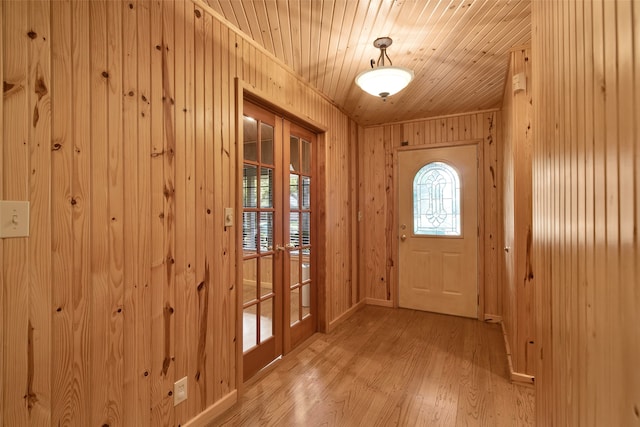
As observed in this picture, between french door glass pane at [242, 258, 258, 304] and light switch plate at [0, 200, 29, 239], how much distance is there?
1.37m

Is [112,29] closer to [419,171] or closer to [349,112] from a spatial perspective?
[349,112]

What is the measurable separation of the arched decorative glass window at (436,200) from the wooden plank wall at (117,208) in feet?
8.79

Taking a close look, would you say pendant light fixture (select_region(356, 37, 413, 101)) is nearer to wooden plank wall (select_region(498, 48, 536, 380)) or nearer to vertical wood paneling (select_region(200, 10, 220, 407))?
wooden plank wall (select_region(498, 48, 536, 380))

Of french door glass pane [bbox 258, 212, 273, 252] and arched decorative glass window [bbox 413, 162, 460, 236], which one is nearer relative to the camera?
french door glass pane [bbox 258, 212, 273, 252]

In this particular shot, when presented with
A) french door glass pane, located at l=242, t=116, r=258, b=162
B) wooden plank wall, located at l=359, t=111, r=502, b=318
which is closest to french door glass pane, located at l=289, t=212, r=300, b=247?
french door glass pane, located at l=242, t=116, r=258, b=162

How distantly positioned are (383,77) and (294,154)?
114 cm

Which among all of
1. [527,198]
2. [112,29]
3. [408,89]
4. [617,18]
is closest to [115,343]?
[112,29]

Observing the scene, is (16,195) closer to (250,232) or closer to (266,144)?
(250,232)

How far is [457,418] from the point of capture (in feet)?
6.43

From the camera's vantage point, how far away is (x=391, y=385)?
2.32m

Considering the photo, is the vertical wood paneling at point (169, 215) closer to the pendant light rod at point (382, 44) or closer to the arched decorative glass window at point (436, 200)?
the pendant light rod at point (382, 44)

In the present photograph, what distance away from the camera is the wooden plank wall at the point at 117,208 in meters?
1.14

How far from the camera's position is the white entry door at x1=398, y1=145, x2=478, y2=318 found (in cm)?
376

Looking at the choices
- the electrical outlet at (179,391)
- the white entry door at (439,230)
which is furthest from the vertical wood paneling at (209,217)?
the white entry door at (439,230)
